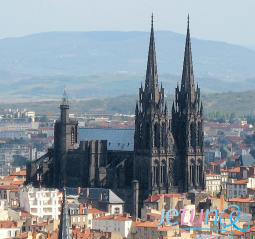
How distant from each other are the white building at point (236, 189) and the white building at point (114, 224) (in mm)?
32231

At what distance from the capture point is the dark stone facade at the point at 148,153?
397 feet

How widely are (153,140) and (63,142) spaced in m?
9.80

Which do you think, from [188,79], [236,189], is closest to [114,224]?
[188,79]

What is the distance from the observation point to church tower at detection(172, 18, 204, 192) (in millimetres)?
123188

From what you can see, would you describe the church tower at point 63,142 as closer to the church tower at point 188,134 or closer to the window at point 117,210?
the church tower at point 188,134

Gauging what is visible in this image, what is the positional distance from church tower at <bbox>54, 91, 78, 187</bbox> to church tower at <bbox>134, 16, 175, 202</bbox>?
7.69 meters

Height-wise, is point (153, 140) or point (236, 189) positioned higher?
point (153, 140)

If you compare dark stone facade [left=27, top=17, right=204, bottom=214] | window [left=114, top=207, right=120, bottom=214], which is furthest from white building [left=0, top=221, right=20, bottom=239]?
dark stone facade [left=27, top=17, right=204, bottom=214]

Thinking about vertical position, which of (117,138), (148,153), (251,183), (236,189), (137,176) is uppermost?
(117,138)

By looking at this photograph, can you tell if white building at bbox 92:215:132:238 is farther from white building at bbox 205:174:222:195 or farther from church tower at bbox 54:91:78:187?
white building at bbox 205:174:222:195

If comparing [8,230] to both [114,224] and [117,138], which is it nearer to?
[114,224]

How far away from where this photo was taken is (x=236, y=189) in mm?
139375

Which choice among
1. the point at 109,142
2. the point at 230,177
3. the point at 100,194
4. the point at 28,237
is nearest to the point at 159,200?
the point at 100,194

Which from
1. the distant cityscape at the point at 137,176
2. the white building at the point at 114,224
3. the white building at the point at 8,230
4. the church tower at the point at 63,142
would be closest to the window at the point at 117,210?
the distant cityscape at the point at 137,176
